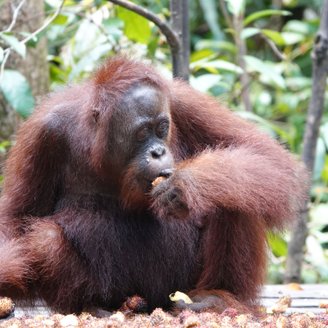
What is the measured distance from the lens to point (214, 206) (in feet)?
9.15

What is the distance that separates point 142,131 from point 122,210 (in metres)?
0.35

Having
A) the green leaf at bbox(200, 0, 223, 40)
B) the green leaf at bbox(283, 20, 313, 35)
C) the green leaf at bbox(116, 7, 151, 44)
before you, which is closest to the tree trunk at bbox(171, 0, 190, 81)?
the green leaf at bbox(116, 7, 151, 44)

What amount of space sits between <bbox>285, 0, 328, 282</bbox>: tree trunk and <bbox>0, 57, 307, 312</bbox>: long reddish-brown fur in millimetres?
1356

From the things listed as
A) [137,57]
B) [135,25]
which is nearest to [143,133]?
[137,57]

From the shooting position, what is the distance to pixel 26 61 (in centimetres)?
454

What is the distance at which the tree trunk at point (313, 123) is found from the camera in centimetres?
441

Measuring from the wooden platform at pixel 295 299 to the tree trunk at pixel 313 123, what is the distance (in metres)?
0.54

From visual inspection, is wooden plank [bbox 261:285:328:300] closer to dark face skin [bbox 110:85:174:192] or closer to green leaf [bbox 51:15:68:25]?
dark face skin [bbox 110:85:174:192]

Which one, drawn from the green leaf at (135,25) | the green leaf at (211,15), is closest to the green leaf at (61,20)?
the green leaf at (135,25)

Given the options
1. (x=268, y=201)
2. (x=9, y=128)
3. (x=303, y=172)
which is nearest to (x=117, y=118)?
(x=268, y=201)

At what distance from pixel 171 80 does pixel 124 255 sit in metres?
0.75

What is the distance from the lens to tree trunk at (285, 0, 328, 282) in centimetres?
441

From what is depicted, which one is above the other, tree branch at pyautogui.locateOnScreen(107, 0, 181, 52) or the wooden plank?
tree branch at pyautogui.locateOnScreen(107, 0, 181, 52)

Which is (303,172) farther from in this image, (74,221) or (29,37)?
(29,37)
